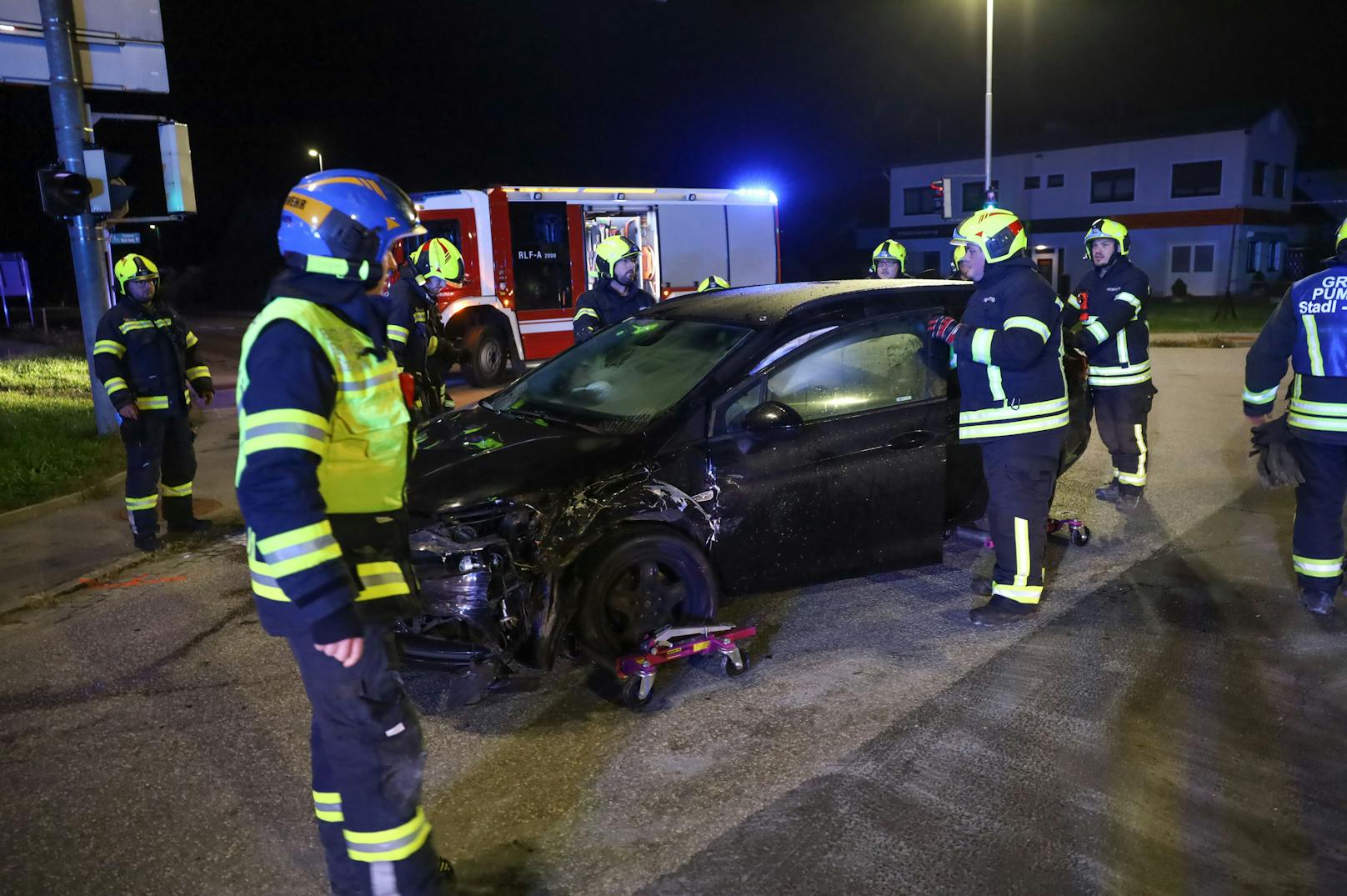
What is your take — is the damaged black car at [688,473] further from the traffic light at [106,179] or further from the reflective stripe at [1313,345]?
the traffic light at [106,179]

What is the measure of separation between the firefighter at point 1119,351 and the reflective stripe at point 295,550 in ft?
19.3

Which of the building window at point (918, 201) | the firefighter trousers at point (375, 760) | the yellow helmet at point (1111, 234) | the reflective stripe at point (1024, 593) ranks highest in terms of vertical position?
the building window at point (918, 201)

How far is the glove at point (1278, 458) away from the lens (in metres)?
4.88

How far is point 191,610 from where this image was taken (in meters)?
5.38

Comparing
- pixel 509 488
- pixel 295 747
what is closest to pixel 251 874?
pixel 295 747

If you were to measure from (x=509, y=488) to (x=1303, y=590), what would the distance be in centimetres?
394

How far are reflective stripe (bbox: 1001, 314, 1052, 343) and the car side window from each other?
0.61m

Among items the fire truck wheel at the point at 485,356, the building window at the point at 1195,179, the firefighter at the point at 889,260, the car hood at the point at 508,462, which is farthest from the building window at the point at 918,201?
the car hood at the point at 508,462

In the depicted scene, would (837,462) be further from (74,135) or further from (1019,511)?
(74,135)

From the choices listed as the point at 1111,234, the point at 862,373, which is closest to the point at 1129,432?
the point at 1111,234

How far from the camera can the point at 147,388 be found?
21.2ft

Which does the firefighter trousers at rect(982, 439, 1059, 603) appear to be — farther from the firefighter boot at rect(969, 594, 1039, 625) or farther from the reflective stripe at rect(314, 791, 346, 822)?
the reflective stripe at rect(314, 791, 346, 822)

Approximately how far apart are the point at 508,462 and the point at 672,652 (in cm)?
103

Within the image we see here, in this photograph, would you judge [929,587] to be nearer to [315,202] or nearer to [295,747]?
[295,747]
